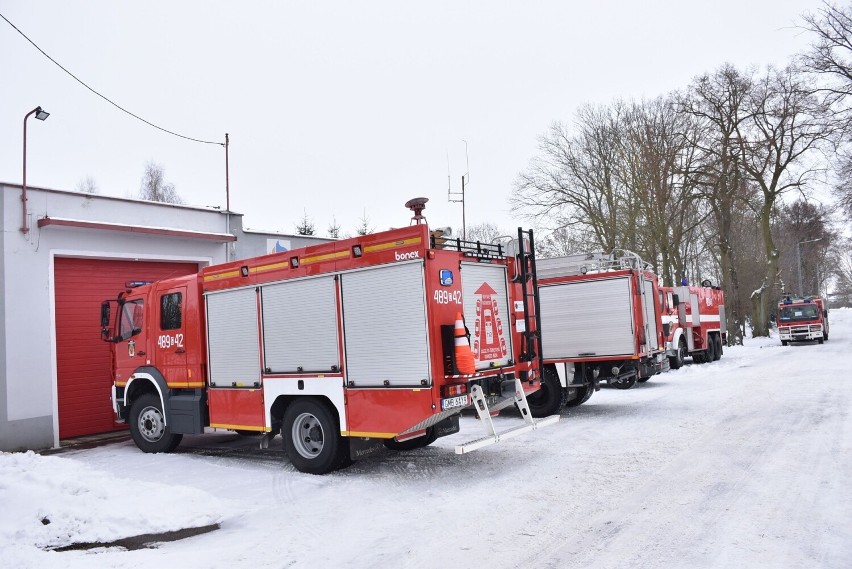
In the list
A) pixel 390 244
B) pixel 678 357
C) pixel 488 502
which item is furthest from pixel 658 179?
pixel 488 502

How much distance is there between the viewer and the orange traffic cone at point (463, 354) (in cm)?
715

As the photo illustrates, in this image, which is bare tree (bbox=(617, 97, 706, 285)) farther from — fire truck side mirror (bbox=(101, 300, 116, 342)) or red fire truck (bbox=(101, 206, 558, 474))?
fire truck side mirror (bbox=(101, 300, 116, 342))

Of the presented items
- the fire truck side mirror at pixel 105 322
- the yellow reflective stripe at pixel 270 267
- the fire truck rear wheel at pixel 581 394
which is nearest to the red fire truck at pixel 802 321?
the fire truck rear wheel at pixel 581 394

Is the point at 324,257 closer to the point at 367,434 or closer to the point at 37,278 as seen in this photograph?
the point at 367,434

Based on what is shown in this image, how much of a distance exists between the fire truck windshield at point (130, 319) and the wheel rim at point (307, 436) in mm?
4038

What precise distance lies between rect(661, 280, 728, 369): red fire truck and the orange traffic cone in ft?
31.8

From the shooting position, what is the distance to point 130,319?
36.1 ft

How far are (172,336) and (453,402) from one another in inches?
206

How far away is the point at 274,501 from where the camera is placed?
6973mm

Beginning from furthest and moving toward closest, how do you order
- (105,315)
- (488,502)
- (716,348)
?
1. (716,348)
2. (105,315)
3. (488,502)

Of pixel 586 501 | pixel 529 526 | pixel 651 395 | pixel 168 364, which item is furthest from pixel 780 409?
pixel 168 364

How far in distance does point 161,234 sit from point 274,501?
8.44 metres

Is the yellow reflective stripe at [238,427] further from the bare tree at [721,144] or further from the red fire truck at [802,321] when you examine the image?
the red fire truck at [802,321]

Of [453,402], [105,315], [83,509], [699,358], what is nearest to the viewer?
[83,509]
